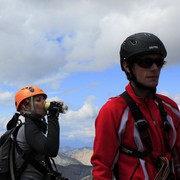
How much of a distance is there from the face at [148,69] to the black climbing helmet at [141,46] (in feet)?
0.23

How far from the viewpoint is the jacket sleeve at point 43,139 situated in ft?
23.2

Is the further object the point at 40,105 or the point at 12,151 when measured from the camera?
the point at 40,105

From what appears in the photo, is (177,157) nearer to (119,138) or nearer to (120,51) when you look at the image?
(119,138)

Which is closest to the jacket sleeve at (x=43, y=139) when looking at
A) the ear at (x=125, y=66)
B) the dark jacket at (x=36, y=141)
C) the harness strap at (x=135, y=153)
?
the dark jacket at (x=36, y=141)

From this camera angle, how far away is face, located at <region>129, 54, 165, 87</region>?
4.37m

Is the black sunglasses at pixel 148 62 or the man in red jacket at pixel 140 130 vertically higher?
the black sunglasses at pixel 148 62

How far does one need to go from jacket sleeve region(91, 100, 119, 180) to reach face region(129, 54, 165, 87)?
0.53 m

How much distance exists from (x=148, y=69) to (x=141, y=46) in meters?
0.31

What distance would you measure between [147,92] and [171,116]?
0.41 m

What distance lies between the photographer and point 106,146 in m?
4.29

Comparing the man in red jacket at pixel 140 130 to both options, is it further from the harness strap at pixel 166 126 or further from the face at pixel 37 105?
the face at pixel 37 105

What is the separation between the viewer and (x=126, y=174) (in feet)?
14.0

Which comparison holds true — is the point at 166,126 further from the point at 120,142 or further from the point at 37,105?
the point at 37,105

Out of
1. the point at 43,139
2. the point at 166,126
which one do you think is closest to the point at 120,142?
the point at 166,126
